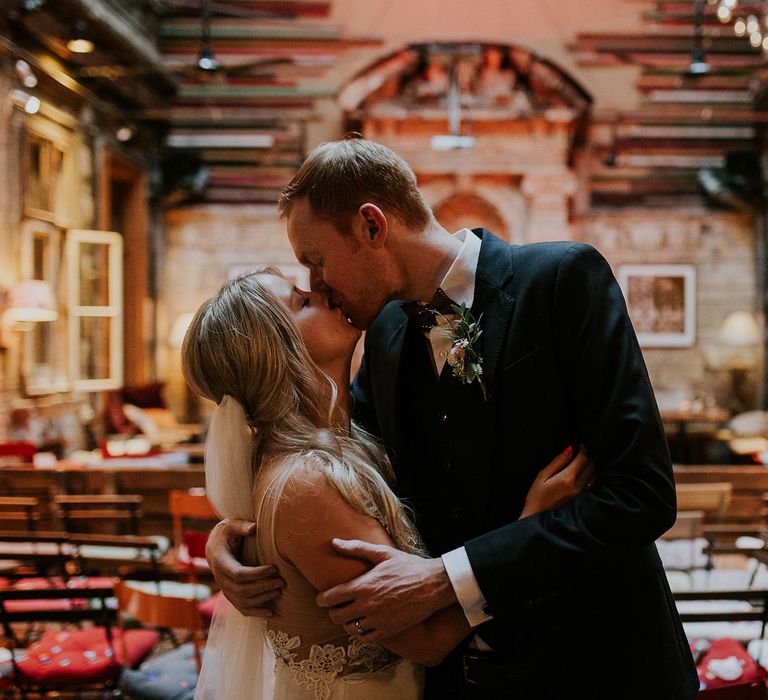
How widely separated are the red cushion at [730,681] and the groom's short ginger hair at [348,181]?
1.83m

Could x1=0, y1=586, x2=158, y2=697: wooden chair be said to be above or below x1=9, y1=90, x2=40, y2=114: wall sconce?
below

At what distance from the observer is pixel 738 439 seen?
10672 millimetres

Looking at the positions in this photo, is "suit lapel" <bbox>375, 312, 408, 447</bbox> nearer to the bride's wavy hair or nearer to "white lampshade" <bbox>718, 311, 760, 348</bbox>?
the bride's wavy hair

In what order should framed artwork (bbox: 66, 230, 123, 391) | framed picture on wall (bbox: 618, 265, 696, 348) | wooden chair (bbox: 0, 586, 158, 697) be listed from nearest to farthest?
wooden chair (bbox: 0, 586, 158, 697), framed artwork (bbox: 66, 230, 123, 391), framed picture on wall (bbox: 618, 265, 696, 348)

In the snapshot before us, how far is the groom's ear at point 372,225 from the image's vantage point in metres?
1.71

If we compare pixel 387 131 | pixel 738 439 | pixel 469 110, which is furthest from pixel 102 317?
pixel 738 439

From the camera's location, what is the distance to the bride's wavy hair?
1736mm

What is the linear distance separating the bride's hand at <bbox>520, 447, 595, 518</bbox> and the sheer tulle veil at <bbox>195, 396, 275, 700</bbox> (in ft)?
2.06

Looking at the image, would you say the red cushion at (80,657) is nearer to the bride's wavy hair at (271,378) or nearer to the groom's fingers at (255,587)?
the groom's fingers at (255,587)

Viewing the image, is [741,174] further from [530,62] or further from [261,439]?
[261,439]

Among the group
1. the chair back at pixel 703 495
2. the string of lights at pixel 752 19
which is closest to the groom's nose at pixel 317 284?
the chair back at pixel 703 495

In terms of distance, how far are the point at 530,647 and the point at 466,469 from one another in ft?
1.17

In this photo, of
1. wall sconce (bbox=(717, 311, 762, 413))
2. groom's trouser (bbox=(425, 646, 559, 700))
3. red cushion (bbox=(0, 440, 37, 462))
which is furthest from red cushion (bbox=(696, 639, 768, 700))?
wall sconce (bbox=(717, 311, 762, 413))

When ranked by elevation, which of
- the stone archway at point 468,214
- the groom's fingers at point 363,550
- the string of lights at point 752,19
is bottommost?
the groom's fingers at point 363,550
